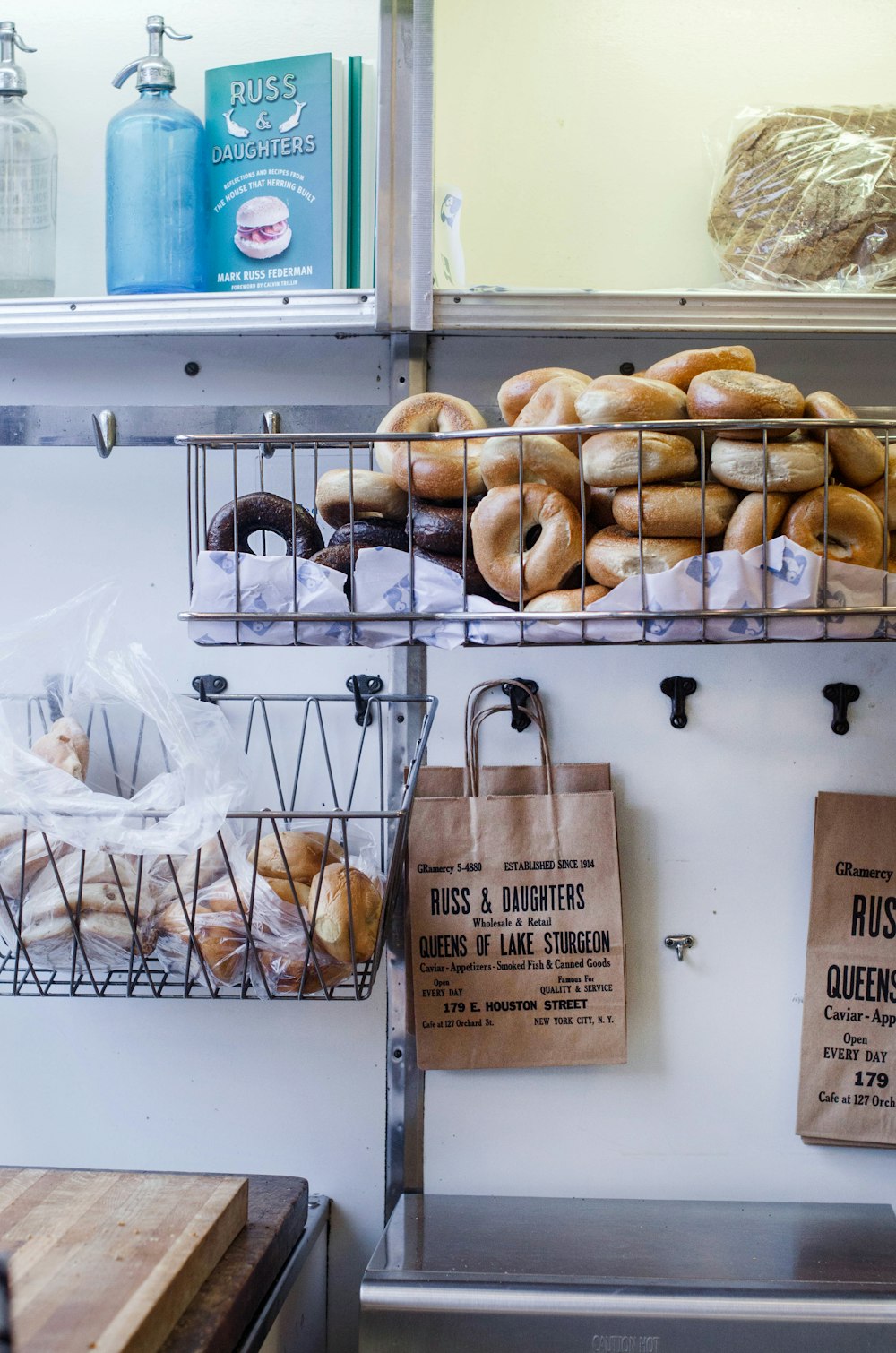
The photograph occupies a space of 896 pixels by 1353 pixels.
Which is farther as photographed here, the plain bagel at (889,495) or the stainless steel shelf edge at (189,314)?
the stainless steel shelf edge at (189,314)

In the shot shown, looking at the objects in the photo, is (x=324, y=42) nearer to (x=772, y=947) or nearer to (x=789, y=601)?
(x=789, y=601)

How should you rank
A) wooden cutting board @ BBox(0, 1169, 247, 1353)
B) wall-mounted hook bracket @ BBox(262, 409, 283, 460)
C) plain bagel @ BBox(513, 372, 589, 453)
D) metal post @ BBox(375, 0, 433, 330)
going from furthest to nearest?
wall-mounted hook bracket @ BBox(262, 409, 283, 460), metal post @ BBox(375, 0, 433, 330), plain bagel @ BBox(513, 372, 589, 453), wooden cutting board @ BBox(0, 1169, 247, 1353)

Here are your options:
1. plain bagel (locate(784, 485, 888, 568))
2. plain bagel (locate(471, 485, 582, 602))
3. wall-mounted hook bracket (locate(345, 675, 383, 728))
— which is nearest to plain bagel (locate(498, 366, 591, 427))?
plain bagel (locate(471, 485, 582, 602))

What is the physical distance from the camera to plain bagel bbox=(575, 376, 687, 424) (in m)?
0.82

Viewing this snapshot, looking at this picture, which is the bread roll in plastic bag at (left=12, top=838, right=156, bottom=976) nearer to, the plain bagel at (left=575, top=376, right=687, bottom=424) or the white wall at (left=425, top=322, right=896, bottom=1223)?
the white wall at (left=425, top=322, right=896, bottom=1223)

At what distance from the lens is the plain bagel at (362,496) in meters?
0.89

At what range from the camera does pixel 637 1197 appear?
115cm

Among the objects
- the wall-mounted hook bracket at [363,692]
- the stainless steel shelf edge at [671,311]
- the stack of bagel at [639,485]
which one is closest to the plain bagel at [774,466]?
the stack of bagel at [639,485]

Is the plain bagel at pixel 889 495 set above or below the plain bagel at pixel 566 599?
above

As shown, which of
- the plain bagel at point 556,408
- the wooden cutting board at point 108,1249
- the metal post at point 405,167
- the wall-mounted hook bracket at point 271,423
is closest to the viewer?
the wooden cutting board at point 108,1249

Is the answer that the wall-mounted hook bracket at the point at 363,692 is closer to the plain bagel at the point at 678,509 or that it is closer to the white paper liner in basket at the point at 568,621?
the white paper liner in basket at the point at 568,621

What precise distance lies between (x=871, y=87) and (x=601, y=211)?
314 millimetres

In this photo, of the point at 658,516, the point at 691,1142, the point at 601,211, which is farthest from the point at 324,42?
the point at 691,1142

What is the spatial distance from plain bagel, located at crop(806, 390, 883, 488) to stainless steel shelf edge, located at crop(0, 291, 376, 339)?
42 cm
